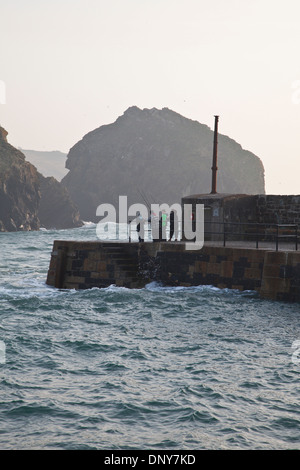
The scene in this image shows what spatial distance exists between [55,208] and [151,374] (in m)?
148

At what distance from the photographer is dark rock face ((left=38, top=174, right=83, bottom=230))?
154 metres

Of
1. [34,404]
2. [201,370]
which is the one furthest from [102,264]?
[34,404]

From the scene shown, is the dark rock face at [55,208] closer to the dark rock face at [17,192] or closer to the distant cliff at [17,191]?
the distant cliff at [17,191]

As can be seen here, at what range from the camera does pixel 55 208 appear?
156500mm

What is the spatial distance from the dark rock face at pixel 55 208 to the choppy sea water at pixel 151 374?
13721 cm

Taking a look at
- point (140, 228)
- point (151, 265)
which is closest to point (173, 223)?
point (140, 228)

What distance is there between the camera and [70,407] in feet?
28.7

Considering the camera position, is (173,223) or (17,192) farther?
(17,192)

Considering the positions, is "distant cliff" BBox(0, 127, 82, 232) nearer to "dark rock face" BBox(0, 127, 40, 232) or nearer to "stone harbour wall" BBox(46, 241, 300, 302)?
"dark rock face" BBox(0, 127, 40, 232)

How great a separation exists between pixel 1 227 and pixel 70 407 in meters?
109

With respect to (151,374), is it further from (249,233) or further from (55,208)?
(55,208)

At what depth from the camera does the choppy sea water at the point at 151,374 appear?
795 cm

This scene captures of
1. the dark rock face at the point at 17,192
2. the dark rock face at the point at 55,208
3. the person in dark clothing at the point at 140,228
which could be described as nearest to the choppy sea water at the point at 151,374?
the person in dark clothing at the point at 140,228
